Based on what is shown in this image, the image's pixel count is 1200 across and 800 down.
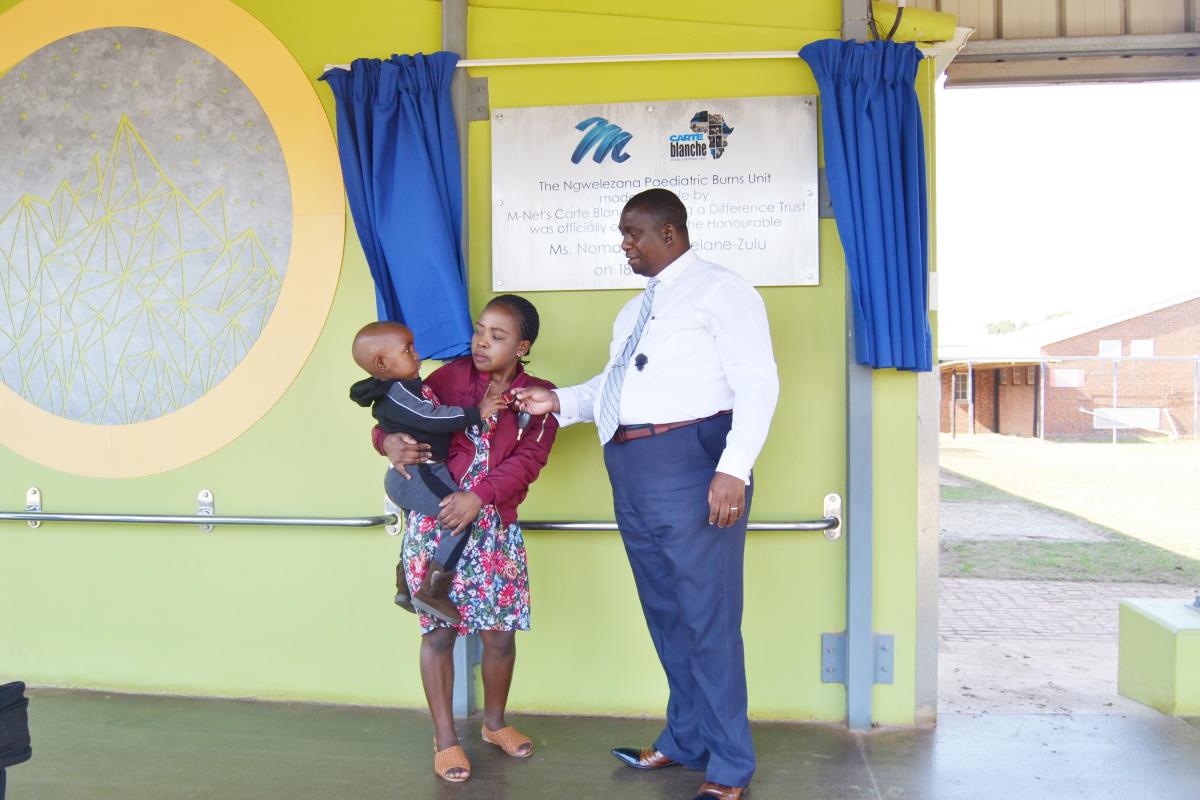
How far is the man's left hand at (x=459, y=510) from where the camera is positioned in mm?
2832

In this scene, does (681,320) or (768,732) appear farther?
(768,732)

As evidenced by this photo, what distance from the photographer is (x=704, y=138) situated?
339cm

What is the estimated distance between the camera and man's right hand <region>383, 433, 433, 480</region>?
281 cm

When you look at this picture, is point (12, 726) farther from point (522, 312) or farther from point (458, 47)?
point (458, 47)

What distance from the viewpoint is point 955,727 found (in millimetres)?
3393

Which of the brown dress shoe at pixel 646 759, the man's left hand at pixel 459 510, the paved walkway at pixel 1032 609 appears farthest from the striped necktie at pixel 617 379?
the paved walkway at pixel 1032 609

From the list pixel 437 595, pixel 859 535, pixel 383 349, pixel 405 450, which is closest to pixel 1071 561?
pixel 859 535

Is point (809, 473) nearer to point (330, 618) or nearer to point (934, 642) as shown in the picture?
point (934, 642)

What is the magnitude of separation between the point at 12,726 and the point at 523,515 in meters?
1.81

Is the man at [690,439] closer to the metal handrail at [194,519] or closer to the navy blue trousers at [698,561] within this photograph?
the navy blue trousers at [698,561]

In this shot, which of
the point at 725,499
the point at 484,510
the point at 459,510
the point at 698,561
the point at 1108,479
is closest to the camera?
the point at 725,499

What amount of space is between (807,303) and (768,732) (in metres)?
1.54

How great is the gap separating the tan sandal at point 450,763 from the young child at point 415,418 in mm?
448

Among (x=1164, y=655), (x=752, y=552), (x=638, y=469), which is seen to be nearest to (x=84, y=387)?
(x=638, y=469)
